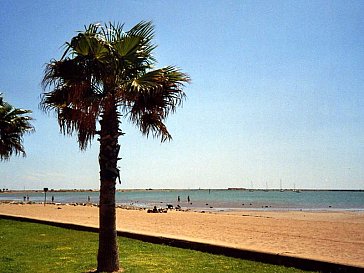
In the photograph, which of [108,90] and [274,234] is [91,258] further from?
[274,234]

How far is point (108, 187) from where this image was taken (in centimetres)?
791

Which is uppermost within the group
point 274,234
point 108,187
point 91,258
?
point 108,187

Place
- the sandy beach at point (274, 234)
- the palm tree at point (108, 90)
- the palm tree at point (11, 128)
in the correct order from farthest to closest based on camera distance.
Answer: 1. the palm tree at point (11, 128)
2. the sandy beach at point (274, 234)
3. the palm tree at point (108, 90)

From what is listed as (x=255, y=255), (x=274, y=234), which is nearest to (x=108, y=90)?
(x=255, y=255)

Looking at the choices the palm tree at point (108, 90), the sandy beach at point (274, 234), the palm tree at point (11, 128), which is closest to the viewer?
the palm tree at point (108, 90)

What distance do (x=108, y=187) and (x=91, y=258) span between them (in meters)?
2.51

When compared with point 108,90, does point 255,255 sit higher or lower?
lower

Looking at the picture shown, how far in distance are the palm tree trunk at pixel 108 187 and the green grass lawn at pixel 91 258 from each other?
0.48 m

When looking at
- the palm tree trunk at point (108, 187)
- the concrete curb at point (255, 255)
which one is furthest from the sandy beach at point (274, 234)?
the palm tree trunk at point (108, 187)

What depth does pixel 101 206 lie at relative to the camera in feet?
26.2

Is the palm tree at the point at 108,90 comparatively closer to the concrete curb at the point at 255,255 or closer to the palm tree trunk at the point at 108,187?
the palm tree trunk at the point at 108,187

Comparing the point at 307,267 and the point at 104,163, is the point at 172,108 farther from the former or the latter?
the point at 307,267

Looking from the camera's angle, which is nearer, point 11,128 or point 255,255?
point 255,255

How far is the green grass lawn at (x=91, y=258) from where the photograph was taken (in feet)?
27.4
